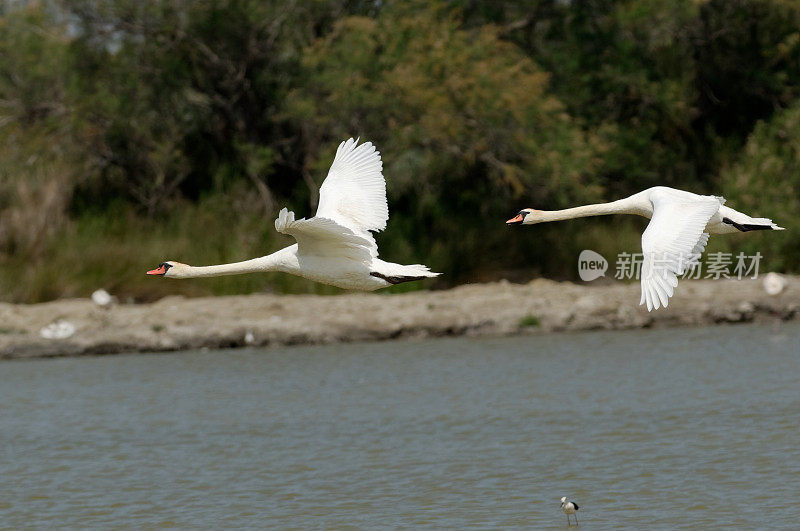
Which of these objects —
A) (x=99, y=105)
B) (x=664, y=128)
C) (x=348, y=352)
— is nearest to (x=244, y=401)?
(x=348, y=352)

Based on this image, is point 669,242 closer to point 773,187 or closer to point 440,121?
point 440,121

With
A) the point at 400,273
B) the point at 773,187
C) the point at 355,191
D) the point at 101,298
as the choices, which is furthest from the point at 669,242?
the point at 773,187

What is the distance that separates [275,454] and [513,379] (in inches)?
235

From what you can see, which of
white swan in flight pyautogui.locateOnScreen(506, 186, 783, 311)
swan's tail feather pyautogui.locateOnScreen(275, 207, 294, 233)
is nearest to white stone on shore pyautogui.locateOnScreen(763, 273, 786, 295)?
white swan in flight pyautogui.locateOnScreen(506, 186, 783, 311)

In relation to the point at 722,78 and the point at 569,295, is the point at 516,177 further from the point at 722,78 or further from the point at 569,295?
the point at 722,78

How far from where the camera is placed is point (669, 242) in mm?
9766

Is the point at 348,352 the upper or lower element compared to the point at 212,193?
lower

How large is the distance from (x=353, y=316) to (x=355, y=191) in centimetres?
1572

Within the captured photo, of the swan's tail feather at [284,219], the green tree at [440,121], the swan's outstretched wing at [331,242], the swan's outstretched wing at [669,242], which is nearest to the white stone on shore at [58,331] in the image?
the green tree at [440,121]

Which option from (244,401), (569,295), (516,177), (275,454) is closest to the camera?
(275,454)

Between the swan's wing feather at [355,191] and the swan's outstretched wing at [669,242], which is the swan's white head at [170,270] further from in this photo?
the swan's outstretched wing at [669,242]

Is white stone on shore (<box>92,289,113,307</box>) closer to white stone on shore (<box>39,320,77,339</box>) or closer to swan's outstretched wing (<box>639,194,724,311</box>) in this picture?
white stone on shore (<box>39,320,77,339</box>)

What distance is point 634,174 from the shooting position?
33250 millimetres

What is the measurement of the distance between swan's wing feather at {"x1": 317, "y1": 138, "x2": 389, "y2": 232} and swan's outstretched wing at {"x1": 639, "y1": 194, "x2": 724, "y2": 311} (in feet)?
8.19
